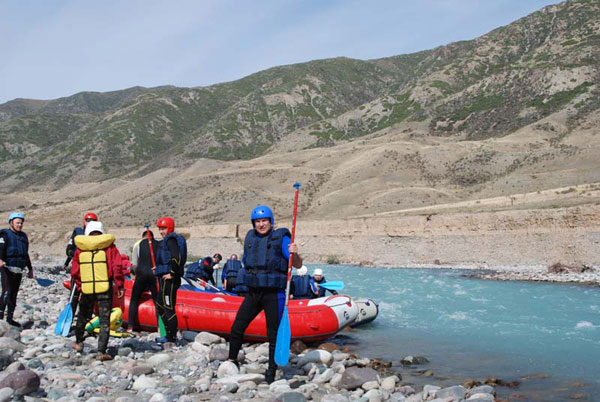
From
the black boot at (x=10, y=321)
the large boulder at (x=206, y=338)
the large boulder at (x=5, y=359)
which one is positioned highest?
the large boulder at (x=5, y=359)

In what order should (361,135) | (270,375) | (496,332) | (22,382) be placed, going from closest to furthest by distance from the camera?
(22,382)
(270,375)
(496,332)
(361,135)

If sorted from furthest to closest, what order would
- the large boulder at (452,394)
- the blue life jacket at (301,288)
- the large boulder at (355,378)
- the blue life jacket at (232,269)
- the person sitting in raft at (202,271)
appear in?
the person sitting in raft at (202,271)
the blue life jacket at (232,269)
the blue life jacket at (301,288)
the large boulder at (355,378)
the large boulder at (452,394)

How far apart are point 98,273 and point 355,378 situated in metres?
3.59

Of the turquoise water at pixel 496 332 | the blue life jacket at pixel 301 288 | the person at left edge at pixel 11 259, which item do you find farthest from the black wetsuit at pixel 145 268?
the turquoise water at pixel 496 332

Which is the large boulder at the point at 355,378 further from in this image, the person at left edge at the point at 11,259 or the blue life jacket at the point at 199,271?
the blue life jacket at the point at 199,271

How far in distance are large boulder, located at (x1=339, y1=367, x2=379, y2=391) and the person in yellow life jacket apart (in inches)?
121

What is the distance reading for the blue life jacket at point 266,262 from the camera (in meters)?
6.15

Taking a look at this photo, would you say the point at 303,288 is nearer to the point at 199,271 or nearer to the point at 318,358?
the point at 199,271

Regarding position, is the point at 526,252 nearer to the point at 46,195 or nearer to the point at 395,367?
the point at 395,367

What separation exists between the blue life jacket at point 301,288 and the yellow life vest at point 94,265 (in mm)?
5635

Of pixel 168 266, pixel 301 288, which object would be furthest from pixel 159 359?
pixel 301 288

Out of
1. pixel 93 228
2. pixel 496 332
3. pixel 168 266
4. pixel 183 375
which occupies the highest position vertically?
pixel 93 228

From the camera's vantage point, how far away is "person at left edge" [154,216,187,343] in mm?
7746

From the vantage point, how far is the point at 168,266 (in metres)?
7.83
